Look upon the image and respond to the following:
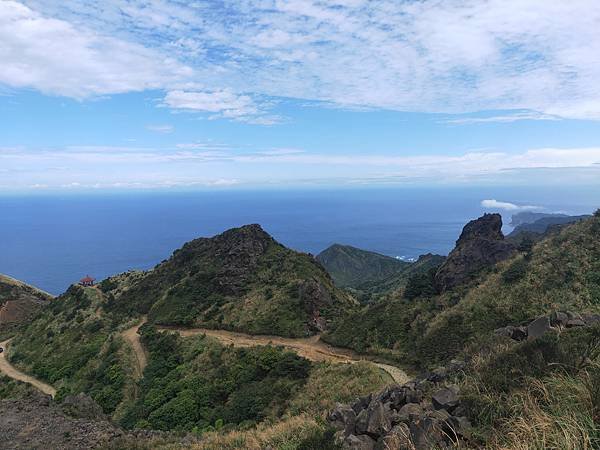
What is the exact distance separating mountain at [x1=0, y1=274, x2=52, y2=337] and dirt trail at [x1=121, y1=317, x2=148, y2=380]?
1121 inches

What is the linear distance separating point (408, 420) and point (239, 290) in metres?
34.6

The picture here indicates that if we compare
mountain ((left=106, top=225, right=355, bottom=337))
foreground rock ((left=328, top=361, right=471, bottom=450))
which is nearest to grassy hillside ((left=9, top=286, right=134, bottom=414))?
mountain ((left=106, top=225, right=355, bottom=337))

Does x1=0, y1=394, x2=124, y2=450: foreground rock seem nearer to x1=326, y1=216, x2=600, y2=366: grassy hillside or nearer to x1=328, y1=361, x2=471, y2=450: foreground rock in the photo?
x1=328, y1=361, x2=471, y2=450: foreground rock

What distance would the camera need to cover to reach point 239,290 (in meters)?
42.0

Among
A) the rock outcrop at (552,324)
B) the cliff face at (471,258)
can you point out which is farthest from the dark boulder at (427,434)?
the cliff face at (471,258)

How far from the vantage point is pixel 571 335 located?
32.2 ft

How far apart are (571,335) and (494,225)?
110 ft

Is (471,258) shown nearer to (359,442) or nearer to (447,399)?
(447,399)

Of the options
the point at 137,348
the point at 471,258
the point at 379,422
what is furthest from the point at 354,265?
the point at 379,422

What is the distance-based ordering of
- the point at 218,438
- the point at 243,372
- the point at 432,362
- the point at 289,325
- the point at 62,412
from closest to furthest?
the point at 218,438 → the point at 62,412 → the point at 432,362 → the point at 243,372 → the point at 289,325

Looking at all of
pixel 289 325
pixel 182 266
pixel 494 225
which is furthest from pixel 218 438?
pixel 182 266

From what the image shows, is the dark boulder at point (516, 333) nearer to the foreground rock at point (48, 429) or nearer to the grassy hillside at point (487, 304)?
the grassy hillside at point (487, 304)

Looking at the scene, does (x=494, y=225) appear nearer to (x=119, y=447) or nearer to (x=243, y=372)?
(x=243, y=372)

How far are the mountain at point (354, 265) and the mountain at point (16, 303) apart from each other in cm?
8206
